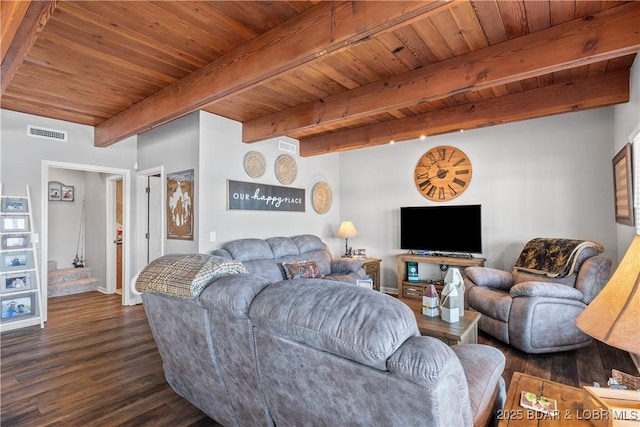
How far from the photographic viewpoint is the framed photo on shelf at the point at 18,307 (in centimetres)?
366

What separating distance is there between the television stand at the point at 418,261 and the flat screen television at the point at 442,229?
145mm

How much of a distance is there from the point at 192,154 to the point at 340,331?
11.5 feet

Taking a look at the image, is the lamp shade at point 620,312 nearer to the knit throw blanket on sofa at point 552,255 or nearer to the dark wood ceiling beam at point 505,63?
the dark wood ceiling beam at point 505,63

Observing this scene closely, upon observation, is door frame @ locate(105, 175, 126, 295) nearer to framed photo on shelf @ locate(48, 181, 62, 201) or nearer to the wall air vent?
framed photo on shelf @ locate(48, 181, 62, 201)

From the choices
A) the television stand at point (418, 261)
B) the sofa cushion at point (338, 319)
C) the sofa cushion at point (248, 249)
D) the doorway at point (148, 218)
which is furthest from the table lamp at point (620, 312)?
the doorway at point (148, 218)

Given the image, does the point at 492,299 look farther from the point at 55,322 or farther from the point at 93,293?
the point at 93,293

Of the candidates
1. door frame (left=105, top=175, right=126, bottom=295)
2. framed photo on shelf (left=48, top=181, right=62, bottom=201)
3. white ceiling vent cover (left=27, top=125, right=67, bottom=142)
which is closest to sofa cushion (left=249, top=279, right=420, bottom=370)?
white ceiling vent cover (left=27, top=125, right=67, bottom=142)

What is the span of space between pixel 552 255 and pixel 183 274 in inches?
146

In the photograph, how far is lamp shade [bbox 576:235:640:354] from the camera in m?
0.86

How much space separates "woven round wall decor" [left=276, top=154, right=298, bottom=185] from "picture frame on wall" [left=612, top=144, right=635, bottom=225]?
153 inches

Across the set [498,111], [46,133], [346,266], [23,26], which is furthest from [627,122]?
[46,133]

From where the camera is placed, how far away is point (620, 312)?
904 mm

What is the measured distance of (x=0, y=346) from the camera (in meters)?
3.18

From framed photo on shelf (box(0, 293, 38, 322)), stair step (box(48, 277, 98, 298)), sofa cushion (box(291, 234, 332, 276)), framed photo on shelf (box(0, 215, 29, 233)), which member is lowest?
stair step (box(48, 277, 98, 298))
